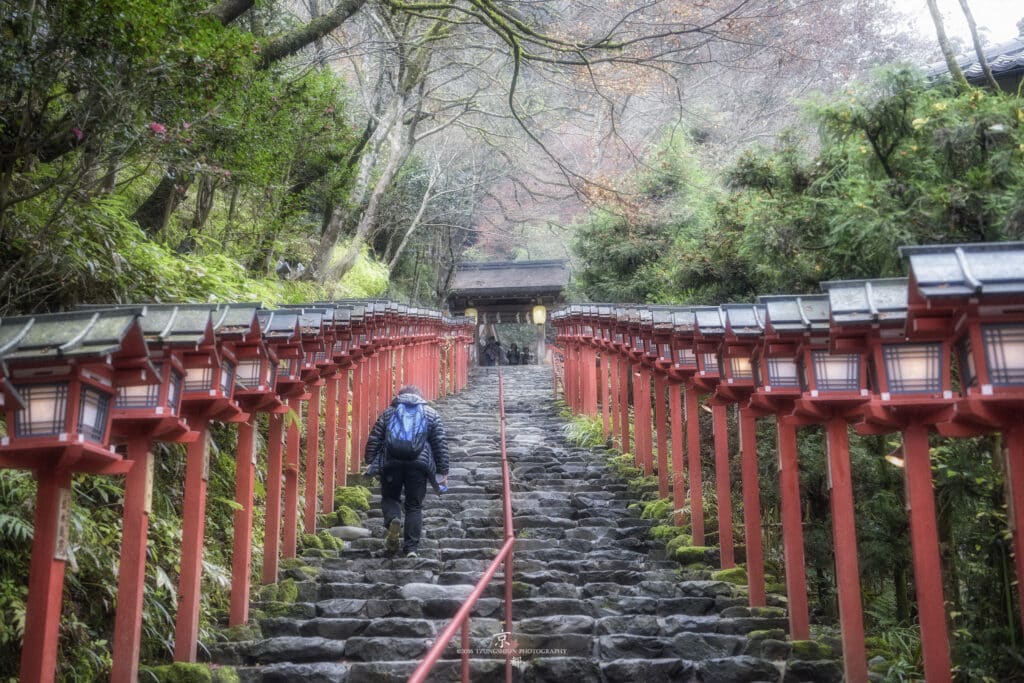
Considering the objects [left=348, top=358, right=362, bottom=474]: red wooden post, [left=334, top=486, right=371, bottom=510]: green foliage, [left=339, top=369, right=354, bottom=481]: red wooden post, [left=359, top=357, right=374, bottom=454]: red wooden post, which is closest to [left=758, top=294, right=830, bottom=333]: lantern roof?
[left=334, top=486, right=371, bottom=510]: green foliage

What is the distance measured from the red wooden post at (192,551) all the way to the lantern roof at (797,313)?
15.3 feet

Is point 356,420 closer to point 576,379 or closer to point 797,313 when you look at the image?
point 576,379

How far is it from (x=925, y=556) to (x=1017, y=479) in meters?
1.18

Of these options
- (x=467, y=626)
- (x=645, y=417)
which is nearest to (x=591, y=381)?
(x=645, y=417)

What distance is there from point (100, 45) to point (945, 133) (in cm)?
710

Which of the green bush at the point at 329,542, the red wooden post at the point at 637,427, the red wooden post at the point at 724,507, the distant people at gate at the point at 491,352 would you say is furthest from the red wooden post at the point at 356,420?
the distant people at gate at the point at 491,352

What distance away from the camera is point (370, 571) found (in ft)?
30.0

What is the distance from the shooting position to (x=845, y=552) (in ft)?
22.4

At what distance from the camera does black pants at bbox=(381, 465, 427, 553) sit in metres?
9.27

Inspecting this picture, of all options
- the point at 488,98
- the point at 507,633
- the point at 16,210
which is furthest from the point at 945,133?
the point at 488,98

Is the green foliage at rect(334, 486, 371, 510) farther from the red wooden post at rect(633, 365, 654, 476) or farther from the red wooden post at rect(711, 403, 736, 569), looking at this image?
the red wooden post at rect(711, 403, 736, 569)

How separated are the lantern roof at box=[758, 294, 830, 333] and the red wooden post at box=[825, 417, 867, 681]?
84cm

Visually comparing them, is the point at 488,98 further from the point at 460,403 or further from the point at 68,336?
the point at 68,336

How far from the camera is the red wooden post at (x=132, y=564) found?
5.66m
